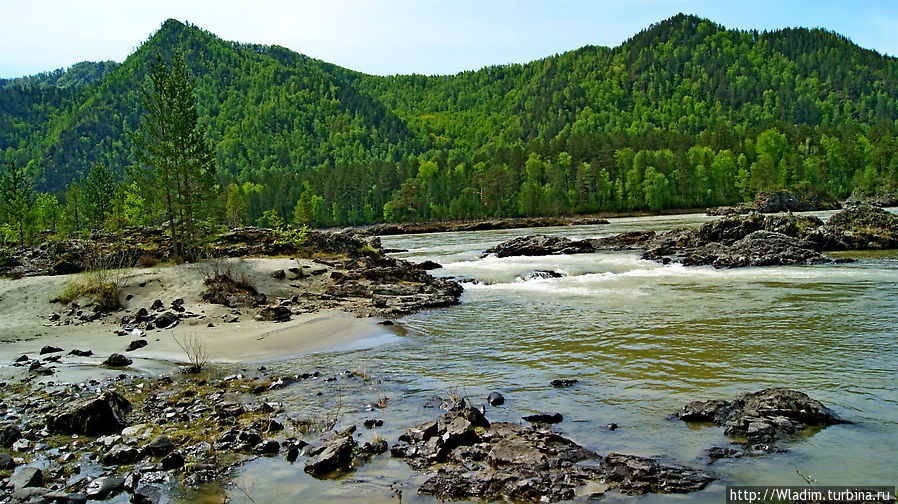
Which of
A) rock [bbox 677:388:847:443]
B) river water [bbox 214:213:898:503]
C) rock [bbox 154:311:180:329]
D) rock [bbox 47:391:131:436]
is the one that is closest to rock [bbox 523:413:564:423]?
river water [bbox 214:213:898:503]

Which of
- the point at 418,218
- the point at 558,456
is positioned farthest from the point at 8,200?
the point at 418,218

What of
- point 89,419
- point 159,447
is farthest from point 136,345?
point 159,447

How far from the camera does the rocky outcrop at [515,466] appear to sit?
6645mm

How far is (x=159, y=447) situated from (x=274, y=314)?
10978 millimetres

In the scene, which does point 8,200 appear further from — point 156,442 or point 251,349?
point 156,442

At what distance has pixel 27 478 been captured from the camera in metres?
6.59

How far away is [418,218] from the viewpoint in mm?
133500

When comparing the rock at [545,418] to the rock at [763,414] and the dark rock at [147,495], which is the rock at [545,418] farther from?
the dark rock at [147,495]

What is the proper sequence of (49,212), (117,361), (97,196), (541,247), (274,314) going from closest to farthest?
(117,361), (274,314), (541,247), (49,212), (97,196)

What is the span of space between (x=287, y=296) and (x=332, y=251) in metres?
12.0

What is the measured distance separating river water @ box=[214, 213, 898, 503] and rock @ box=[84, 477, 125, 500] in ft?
5.00

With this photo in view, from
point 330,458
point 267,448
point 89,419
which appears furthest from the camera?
point 89,419

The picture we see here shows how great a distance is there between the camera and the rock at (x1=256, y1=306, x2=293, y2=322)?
1842 cm

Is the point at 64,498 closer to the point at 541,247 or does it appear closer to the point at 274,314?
the point at 274,314
